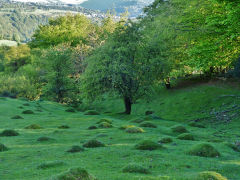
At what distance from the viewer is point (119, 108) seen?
55.7 m

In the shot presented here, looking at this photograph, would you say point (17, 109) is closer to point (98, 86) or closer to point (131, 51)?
point (98, 86)

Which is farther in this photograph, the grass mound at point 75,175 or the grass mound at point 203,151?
the grass mound at point 203,151

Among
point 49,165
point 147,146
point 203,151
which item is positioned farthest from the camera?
point 147,146

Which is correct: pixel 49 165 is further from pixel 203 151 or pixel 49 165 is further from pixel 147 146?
pixel 203 151

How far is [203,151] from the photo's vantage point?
47.5 ft

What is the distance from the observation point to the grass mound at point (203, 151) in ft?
47.0

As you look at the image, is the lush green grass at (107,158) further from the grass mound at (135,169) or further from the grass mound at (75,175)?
the grass mound at (75,175)

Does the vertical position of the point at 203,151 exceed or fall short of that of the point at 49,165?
it falls short

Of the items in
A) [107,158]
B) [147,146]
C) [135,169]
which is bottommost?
[107,158]

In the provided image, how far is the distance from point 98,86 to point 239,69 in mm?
23227

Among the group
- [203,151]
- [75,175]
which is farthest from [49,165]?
[203,151]

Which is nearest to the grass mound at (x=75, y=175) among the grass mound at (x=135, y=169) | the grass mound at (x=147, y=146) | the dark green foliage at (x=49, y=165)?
the grass mound at (x=135, y=169)

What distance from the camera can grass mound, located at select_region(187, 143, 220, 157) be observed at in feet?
47.0

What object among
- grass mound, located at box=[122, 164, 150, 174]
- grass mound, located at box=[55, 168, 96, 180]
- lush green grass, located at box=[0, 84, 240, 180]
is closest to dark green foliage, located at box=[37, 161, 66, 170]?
lush green grass, located at box=[0, 84, 240, 180]
